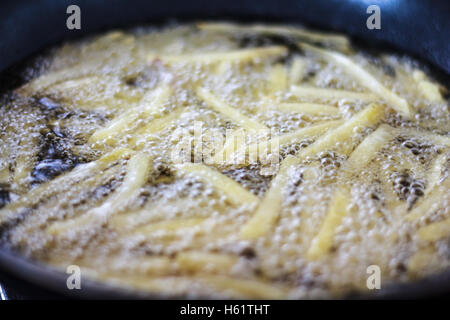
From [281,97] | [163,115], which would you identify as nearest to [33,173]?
[163,115]

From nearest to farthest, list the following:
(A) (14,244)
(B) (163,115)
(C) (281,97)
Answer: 1. (A) (14,244)
2. (B) (163,115)
3. (C) (281,97)

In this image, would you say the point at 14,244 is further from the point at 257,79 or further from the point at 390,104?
the point at 390,104

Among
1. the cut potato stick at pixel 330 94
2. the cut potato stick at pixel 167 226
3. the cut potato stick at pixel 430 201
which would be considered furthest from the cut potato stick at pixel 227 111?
the cut potato stick at pixel 430 201

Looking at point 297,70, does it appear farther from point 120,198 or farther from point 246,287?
point 246,287

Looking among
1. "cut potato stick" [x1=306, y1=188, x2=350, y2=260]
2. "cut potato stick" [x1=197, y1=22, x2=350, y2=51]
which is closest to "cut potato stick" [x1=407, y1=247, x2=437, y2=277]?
"cut potato stick" [x1=306, y1=188, x2=350, y2=260]

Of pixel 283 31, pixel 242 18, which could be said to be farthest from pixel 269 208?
pixel 242 18
